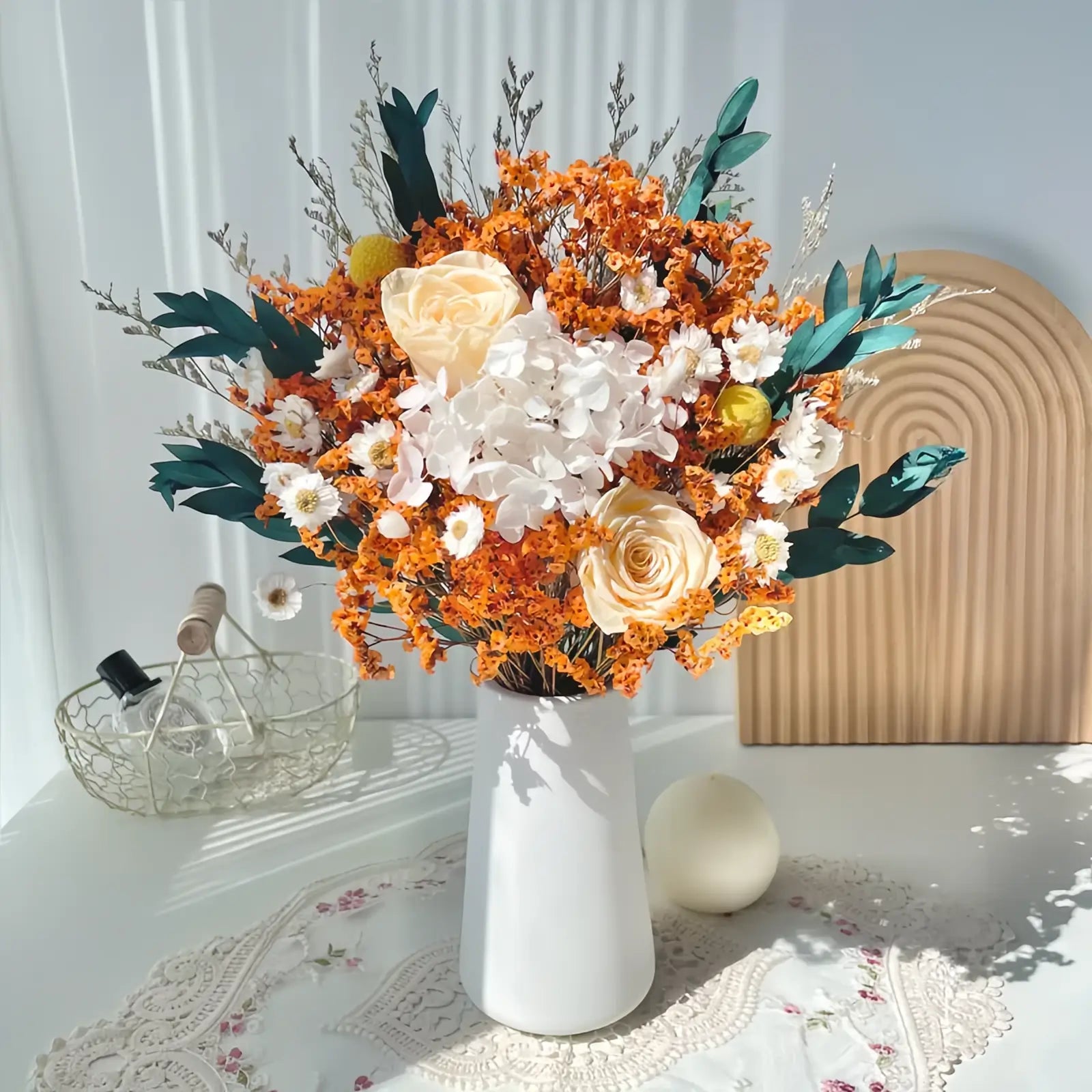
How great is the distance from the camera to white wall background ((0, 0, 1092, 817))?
3.42ft

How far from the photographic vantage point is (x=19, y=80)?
41.4 inches

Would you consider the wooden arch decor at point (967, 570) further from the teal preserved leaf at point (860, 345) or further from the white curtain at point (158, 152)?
the teal preserved leaf at point (860, 345)

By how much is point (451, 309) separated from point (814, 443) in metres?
0.22

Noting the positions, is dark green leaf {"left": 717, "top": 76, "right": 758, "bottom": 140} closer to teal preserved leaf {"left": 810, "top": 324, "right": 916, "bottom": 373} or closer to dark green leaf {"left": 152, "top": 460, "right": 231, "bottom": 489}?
teal preserved leaf {"left": 810, "top": 324, "right": 916, "bottom": 373}

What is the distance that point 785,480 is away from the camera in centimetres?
58

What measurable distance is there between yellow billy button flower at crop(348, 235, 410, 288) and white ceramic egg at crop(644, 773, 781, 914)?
46cm

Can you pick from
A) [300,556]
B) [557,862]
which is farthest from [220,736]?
[557,862]

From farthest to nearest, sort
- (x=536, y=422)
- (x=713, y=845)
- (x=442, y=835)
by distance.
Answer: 1. (x=442, y=835)
2. (x=713, y=845)
3. (x=536, y=422)

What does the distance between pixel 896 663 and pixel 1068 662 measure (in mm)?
182

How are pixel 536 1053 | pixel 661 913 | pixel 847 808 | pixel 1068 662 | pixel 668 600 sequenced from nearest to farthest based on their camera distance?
pixel 668 600 → pixel 536 1053 → pixel 661 913 → pixel 847 808 → pixel 1068 662

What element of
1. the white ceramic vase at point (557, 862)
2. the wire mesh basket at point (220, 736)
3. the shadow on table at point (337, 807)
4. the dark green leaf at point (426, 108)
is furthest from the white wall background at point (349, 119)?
the white ceramic vase at point (557, 862)

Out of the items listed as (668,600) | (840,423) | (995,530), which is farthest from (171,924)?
(995,530)

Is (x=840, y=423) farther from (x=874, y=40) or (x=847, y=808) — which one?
(x=874, y=40)

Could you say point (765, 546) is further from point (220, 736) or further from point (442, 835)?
point (220, 736)
